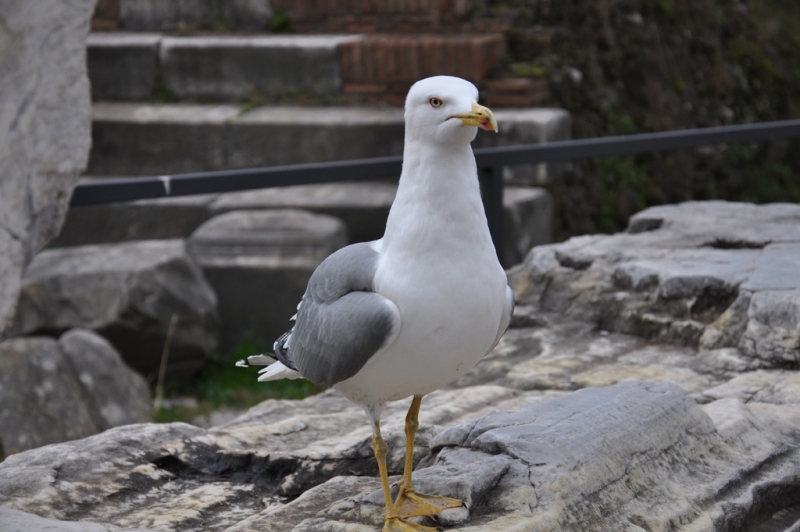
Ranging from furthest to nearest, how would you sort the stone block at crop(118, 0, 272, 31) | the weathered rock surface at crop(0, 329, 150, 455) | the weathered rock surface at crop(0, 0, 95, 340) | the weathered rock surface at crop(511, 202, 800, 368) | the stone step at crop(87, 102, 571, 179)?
the stone block at crop(118, 0, 272, 31) → the stone step at crop(87, 102, 571, 179) → the weathered rock surface at crop(0, 329, 150, 455) → the weathered rock surface at crop(511, 202, 800, 368) → the weathered rock surface at crop(0, 0, 95, 340)

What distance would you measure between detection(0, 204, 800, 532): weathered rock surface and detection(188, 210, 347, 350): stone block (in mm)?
2310

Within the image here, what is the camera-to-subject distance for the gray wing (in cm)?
181

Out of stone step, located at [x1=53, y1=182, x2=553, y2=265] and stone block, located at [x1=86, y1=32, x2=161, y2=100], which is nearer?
stone step, located at [x1=53, y1=182, x2=553, y2=265]

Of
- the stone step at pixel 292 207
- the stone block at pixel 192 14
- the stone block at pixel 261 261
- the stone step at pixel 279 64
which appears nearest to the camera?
the stone block at pixel 261 261

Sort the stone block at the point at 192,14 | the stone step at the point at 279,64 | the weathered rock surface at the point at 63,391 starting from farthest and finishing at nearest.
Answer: the stone block at the point at 192,14
the stone step at the point at 279,64
the weathered rock surface at the point at 63,391

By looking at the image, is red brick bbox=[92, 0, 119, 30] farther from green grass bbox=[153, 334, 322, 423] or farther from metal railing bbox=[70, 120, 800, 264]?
metal railing bbox=[70, 120, 800, 264]

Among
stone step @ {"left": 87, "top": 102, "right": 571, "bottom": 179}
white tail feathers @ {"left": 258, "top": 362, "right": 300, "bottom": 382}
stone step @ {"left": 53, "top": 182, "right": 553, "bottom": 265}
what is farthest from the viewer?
stone step @ {"left": 87, "top": 102, "right": 571, "bottom": 179}

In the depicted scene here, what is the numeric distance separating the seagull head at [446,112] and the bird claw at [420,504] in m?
0.71

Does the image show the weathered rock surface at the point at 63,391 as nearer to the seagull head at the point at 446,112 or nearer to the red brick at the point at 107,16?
the seagull head at the point at 446,112

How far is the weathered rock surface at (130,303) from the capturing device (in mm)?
4824

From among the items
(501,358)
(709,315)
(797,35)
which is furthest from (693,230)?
(797,35)

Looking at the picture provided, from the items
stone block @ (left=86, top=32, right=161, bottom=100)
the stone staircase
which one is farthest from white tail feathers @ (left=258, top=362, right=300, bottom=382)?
stone block @ (left=86, top=32, right=161, bottom=100)

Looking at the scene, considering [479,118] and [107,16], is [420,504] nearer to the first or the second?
[479,118]

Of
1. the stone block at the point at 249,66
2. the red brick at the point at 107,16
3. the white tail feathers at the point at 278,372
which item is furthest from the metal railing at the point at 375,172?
the red brick at the point at 107,16
